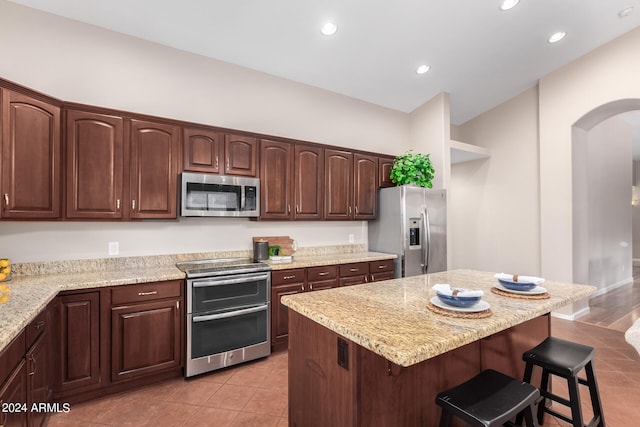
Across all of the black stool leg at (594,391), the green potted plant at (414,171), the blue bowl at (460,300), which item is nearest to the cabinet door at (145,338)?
the blue bowl at (460,300)

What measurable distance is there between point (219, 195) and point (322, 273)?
4.55 feet

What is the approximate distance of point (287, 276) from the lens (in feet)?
10.6

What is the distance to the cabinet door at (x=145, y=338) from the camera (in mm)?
2404

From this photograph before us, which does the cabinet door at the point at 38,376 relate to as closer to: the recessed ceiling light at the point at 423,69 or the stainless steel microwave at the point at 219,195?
the stainless steel microwave at the point at 219,195

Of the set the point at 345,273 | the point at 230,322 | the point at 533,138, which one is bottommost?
the point at 230,322

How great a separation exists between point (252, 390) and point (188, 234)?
1.65 m

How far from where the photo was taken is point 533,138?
4.83 meters

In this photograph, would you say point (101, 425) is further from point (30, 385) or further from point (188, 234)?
point (188, 234)

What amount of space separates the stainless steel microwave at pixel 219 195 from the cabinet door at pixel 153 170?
12 centimetres

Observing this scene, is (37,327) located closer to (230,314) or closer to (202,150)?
(230,314)

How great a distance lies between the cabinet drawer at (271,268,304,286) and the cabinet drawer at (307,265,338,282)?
10 cm

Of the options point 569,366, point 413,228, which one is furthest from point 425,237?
point 569,366

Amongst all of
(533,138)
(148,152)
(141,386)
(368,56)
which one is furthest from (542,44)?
(141,386)

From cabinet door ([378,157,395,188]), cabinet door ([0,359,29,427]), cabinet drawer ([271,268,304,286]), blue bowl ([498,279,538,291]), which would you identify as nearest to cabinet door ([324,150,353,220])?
cabinet door ([378,157,395,188])
